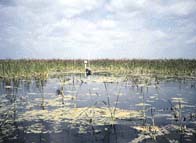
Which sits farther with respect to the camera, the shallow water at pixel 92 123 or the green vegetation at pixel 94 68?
the green vegetation at pixel 94 68

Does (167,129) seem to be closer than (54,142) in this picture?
No

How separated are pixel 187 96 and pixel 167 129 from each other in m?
5.48

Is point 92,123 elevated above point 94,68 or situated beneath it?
situated beneath

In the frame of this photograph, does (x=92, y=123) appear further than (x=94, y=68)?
No

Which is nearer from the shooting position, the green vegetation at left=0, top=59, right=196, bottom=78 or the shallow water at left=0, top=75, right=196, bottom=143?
the shallow water at left=0, top=75, right=196, bottom=143

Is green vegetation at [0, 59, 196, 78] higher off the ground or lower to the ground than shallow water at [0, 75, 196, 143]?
higher

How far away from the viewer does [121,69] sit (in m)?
24.3

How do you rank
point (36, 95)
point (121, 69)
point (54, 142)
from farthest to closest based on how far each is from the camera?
point (121, 69) → point (36, 95) → point (54, 142)

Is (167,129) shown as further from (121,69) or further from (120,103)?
(121,69)

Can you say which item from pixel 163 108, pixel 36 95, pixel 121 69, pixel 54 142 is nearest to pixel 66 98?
pixel 36 95

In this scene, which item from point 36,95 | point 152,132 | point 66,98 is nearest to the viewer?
point 152,132

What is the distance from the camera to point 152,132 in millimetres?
6262

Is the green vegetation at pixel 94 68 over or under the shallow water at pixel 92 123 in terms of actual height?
over

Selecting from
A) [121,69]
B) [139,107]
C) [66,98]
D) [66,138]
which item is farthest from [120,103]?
[121,69]
